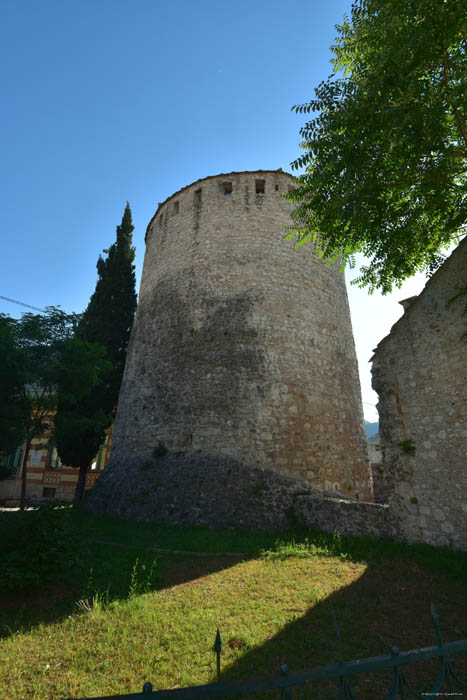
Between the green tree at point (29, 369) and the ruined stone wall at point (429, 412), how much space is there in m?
8.63

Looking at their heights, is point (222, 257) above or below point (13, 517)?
above

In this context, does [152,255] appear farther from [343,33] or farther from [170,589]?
[170,589]

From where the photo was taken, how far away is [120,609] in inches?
180

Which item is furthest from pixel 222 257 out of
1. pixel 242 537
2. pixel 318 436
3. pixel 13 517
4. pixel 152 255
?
pixel 13 517

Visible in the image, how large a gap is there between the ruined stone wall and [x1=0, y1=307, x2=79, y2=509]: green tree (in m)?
8.63

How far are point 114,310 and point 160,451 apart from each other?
8690 mm

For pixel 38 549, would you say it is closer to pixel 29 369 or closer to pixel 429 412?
pixel 29 369

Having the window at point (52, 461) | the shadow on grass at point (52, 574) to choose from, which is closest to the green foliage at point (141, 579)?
the shadow on grass at point (52, 574)

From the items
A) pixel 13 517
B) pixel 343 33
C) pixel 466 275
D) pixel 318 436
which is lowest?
pixel 13 517

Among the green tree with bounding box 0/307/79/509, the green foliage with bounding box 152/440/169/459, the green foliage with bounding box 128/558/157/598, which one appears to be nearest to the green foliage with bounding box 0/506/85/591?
the green foliage with bounding box 128/558/157/598

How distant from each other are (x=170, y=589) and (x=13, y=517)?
8.63ft

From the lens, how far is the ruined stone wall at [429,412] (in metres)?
6.02

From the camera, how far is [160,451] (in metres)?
11.2

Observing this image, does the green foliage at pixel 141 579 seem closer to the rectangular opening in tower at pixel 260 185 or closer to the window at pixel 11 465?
the rectangular opening in tower at pixel 260 185
